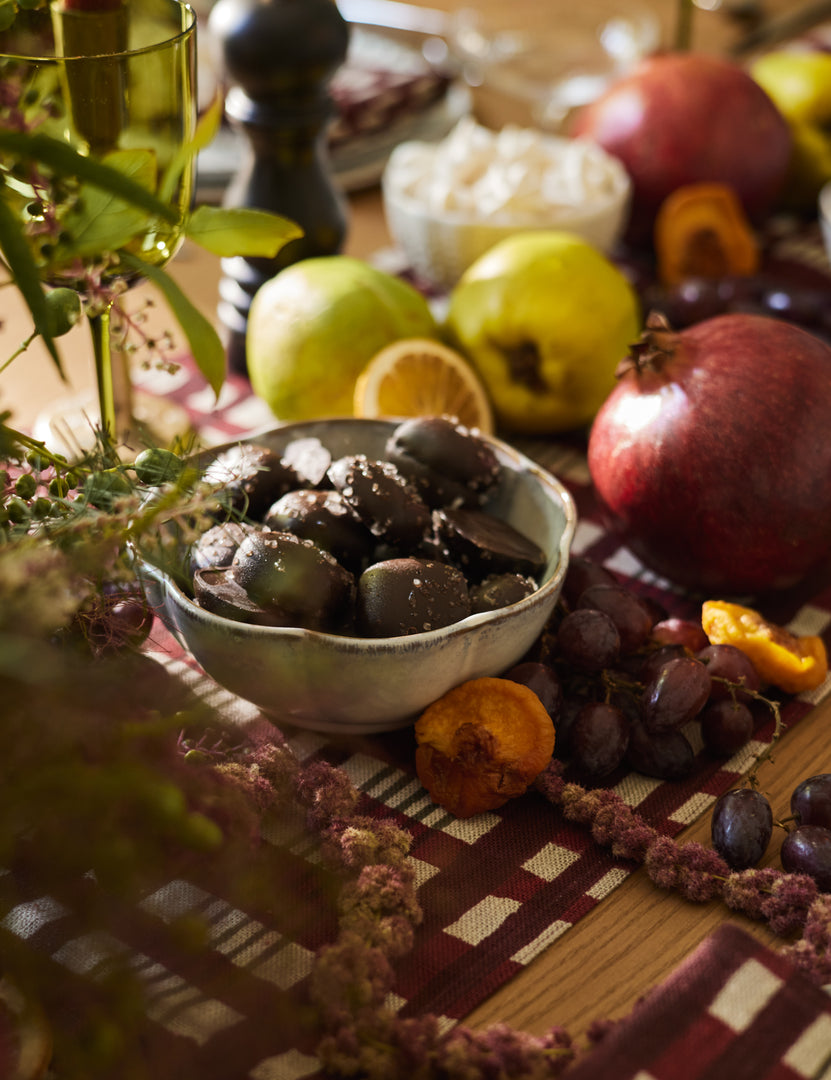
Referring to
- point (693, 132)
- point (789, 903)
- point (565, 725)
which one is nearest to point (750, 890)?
point (789, 903)

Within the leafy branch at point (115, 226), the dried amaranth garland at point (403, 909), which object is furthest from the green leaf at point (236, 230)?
the dried amaranth garland at point (403, 909)

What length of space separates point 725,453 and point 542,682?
20 centimetres

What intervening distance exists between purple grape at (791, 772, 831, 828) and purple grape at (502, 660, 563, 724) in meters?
0.13

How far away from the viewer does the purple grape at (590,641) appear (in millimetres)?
600

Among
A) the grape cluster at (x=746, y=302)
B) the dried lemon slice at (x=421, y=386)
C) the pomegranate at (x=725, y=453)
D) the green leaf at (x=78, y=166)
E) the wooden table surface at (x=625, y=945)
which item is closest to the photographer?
the green leaf at (x=78, y=166)

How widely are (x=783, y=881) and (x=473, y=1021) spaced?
15cm

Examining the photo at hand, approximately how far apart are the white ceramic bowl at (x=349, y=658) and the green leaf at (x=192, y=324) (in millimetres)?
119

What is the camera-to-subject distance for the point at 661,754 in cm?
58

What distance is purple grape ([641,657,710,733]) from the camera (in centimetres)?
57

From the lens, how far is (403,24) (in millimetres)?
1646

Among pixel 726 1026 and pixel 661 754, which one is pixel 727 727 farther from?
pixel 726 1026

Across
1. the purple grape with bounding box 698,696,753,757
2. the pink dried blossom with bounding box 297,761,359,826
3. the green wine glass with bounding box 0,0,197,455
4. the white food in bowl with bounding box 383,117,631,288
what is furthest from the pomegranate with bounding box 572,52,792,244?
the pink dried blossom with bounding box 297,761,359,826

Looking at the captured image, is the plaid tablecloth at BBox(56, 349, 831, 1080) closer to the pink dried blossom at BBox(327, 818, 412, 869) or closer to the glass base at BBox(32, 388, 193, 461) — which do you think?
the pink dried blossom at BBox(327, 818, 412, 869)

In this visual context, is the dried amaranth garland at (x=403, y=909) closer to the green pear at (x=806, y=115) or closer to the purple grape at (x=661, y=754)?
the purple grape at (x=661, y=754)
